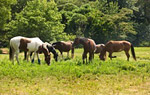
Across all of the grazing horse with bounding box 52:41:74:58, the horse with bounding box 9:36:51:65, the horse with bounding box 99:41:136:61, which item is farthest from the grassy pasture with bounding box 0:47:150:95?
the grazing horse with bounding box 52:41:74:58

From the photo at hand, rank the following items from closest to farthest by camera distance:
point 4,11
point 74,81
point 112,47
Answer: point 74,81
point 112,47
point 4,11

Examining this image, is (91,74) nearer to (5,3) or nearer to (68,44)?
(68,44)

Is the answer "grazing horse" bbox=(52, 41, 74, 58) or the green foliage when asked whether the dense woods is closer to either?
the green foliage

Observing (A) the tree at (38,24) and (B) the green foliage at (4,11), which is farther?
(A) the tree at (38,24)

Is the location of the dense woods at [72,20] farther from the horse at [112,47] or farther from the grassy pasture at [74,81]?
the grassy pasture at [74,81]

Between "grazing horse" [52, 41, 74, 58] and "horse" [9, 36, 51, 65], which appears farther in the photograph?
"grazing horse" [52, 41, 74, 58]

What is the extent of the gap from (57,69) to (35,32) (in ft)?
77.8

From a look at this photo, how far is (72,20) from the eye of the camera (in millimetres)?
42969

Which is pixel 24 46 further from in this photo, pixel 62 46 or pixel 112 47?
pixel 62 46

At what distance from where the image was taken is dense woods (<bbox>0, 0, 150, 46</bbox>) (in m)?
34.0

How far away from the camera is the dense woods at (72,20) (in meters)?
34.0

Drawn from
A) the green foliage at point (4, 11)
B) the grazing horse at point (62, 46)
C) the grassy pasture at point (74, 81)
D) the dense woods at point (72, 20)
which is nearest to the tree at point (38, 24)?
the dense woods at point (72, 20)

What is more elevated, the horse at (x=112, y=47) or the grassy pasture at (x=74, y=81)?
the grassy pasture at (x=74, y=81)

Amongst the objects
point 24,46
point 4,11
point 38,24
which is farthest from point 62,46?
point 4,11
